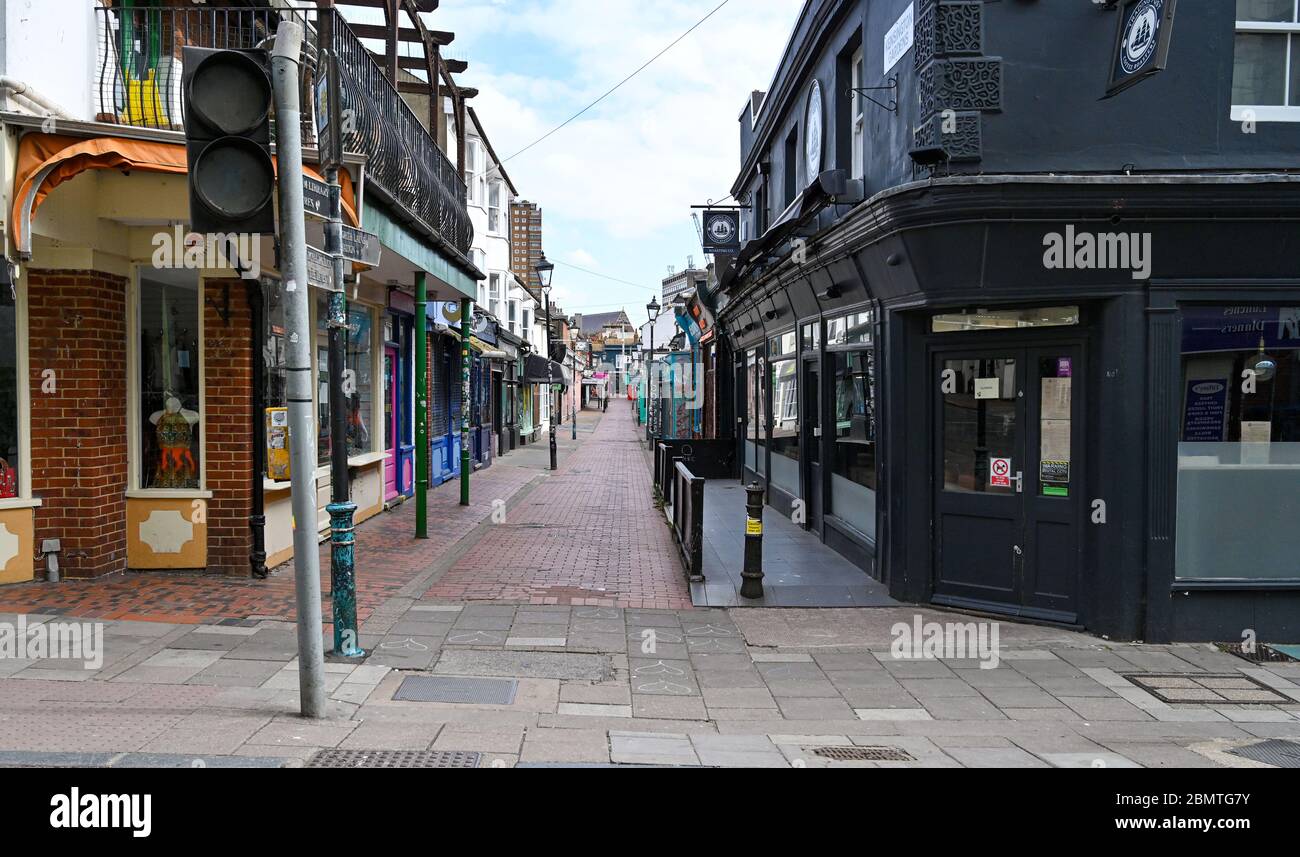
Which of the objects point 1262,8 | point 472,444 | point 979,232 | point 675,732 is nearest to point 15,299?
point 675,732

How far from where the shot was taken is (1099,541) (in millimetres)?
7223

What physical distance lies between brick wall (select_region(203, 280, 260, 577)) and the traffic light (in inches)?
153

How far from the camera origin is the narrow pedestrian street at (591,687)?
184 inches

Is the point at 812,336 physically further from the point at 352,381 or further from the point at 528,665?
the point at 528,665

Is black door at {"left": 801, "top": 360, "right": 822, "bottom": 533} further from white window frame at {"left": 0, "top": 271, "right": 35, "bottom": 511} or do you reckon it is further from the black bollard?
white window frame at {"left": 0, "top": 271, "right": 35, "bottom": 511}

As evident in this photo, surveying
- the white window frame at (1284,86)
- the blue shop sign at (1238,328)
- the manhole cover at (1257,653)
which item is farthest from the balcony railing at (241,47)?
the manhole cover at (1257,653)

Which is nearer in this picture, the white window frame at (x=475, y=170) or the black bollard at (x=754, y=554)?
the black bollard at (x=754, y=554)

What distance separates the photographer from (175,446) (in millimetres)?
8453

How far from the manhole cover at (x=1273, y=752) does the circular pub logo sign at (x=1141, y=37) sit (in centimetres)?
448

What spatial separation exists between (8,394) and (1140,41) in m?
9.44

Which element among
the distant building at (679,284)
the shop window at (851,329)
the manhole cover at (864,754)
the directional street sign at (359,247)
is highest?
the distant building at (679,284)

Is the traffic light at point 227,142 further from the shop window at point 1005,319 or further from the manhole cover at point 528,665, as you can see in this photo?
the shop window at point 1005,319

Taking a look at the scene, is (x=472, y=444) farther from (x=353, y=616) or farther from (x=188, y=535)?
(x=353, y=616)

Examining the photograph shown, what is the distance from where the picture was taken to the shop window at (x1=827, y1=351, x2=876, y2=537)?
927cm
